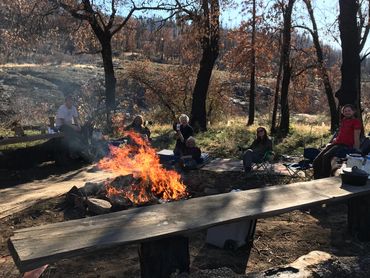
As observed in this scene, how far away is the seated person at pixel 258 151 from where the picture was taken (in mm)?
8641

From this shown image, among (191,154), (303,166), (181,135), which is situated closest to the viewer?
(303,166)

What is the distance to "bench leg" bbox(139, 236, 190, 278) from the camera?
3.68m

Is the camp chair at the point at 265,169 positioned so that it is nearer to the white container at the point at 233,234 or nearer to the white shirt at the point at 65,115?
the white container at the point at 233,234

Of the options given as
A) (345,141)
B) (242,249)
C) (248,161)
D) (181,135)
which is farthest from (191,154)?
(242,249)

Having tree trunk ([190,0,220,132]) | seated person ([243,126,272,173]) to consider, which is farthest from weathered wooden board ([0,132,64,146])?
tree trunk ([190,0,220,132])

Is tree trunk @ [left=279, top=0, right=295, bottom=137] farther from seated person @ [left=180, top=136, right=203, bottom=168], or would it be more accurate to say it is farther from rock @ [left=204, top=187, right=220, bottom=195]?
rock @ [left=204, top=187, right=220, bottom=195]

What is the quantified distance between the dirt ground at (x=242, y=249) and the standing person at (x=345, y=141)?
74 cm

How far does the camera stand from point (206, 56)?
17062 mm

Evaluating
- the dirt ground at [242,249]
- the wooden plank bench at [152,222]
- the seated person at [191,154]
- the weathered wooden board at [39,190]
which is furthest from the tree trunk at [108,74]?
the wooden plank bench at [152,222]

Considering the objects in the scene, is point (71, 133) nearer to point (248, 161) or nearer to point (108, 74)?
point (248, 161)

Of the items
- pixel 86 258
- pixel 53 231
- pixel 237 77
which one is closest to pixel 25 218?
pixel 86 258

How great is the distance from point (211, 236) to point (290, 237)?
1.06 m

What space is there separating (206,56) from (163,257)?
1403cm

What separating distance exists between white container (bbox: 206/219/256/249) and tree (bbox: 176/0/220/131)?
11731 mm
